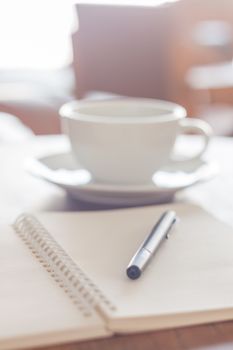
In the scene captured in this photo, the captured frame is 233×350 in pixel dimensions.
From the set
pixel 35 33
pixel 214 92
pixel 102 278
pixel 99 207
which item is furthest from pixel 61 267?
pixel 35 33

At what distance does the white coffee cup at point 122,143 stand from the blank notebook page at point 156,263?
64mm

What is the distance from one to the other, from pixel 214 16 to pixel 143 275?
225 centimetres

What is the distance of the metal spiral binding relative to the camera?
0.35 metres

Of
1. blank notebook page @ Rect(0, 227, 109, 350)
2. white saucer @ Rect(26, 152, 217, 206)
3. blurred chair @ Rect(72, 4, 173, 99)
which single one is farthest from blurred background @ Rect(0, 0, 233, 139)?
blank notebook page @ Rect(0, 227, 109, 350)

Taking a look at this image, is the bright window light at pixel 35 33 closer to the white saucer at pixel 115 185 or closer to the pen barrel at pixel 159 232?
the white saucer at pixel 115 185

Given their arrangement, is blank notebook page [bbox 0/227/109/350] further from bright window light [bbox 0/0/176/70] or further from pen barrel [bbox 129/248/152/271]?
bright window light [bbox 0/0/176/70]

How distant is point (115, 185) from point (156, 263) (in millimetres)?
183

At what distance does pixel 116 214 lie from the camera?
527 mm

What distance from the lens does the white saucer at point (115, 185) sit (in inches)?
22.5

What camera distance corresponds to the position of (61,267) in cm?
40

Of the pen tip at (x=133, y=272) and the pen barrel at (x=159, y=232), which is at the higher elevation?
the pen tip at (x=133, y=272)

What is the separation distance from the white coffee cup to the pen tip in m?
0.21

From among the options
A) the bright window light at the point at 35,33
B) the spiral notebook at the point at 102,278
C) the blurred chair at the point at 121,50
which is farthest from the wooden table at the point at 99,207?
the bright window light at the point at 35,33

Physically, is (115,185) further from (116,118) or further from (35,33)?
(35,33)
